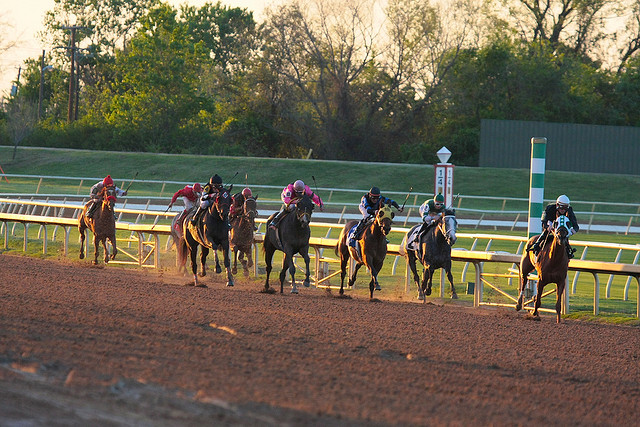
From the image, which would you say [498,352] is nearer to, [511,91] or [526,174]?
[526,174]

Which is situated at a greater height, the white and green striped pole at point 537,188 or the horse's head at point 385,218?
the white and green striped pole at point 537,188

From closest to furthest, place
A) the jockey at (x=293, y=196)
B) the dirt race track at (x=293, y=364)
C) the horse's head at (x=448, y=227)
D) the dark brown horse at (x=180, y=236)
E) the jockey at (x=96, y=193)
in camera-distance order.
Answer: the dirt race track at (x=293, y=364), the horse's head at (x=448, y=227), the jockey at (x=293, y=196), the dark brown horse at (x=180, y=236), the jockey at (x=96, y=193)

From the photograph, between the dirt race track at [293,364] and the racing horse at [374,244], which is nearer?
the dirt race track at [293,364]

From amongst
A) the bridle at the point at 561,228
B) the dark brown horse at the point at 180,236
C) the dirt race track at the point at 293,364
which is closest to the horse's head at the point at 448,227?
the dirt race track at the point at 293,364

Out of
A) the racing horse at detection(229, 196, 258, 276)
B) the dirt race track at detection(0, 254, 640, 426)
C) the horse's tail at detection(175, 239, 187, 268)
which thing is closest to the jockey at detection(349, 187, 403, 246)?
the dirt race track at detection(0, 254, 640, 426)

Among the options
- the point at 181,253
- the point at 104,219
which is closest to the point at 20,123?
the point at 104,219

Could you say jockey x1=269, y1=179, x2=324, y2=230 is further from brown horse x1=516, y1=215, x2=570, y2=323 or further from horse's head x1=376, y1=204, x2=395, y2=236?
brown horse x1=516, y1=215, x2=570, y2=323

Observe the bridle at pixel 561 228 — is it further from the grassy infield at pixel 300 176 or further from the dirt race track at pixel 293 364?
the grassy infield at pixel 300 176

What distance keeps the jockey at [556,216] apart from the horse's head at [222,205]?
4.31 meters

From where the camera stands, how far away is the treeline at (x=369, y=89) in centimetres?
4491

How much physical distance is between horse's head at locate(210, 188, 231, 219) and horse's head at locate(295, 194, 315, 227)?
109 cm

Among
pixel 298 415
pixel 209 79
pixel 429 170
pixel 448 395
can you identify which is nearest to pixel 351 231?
pixel 448 395

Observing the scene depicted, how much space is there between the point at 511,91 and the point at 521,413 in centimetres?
4150

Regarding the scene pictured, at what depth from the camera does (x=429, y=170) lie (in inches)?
1492
